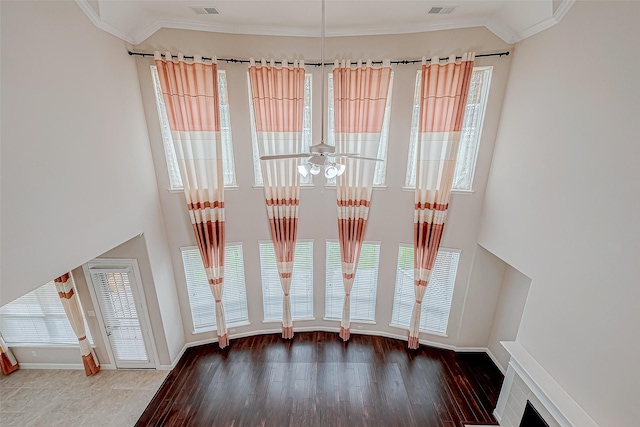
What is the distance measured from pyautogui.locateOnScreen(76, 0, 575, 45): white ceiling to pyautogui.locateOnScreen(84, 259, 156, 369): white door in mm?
3782

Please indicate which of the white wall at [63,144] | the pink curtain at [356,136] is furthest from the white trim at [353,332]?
the white wall at [63,144]

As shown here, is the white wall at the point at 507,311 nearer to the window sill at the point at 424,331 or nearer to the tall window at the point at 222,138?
the window sill at the point at 424,331

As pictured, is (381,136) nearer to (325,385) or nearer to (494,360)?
(325,385)

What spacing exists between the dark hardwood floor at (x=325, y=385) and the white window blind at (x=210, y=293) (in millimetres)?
565

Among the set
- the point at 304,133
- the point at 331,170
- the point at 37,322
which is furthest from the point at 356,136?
the point at 37,322

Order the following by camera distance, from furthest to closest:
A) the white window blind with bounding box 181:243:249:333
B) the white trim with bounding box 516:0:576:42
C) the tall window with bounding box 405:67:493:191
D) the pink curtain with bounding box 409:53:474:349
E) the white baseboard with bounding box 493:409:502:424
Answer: the white window blind with bounding box 181:243:249:333 < the tall window with bounding box 405:67:493:191 < the pink curtain with bounding box 409:53:474:349 < the white baseboard with bounding box 493:409:502:424 < the white trim with bounding box 516:0:576:42

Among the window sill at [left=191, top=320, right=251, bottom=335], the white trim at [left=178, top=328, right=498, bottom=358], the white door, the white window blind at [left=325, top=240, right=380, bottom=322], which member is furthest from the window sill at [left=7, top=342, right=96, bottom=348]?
the white window blind at [left=325, top=240, right=380, bottom=322]

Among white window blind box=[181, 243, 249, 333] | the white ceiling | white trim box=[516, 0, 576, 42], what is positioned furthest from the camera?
white window blind box=[181, 243, 249, 333]

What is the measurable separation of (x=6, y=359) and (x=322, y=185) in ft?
23.2

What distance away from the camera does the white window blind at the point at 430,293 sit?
545 centimetres

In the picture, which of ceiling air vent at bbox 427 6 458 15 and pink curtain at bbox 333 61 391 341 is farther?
pink curtain at bbox 333 61 391 341

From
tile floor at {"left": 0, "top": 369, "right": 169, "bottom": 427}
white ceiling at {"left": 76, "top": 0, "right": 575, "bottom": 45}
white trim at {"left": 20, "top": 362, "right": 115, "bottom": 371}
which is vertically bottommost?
tile floor at {"left": 0, "top": 369, "right": 169, "bottom": 427}

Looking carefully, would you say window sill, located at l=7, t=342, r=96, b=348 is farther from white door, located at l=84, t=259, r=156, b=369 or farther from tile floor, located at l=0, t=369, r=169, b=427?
white door, located at l=84, t=259, r=156, b=369

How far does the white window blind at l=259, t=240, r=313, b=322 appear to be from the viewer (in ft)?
19.0
